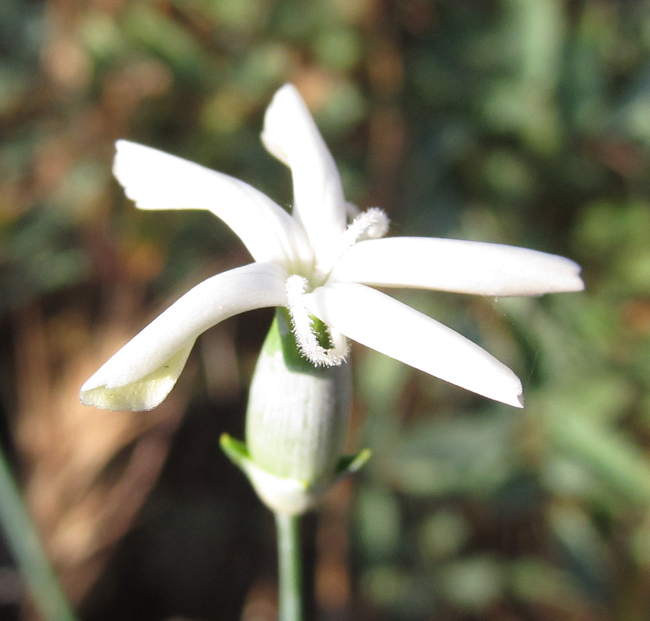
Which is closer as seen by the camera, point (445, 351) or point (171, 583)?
point (445, 351)

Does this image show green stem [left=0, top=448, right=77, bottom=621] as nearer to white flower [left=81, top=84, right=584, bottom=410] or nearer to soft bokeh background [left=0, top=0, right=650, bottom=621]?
white flower [left=81, top=84, right=584, bottom=410]

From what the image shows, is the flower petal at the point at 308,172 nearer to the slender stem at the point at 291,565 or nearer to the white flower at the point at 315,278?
the white flower at the point at 315,278

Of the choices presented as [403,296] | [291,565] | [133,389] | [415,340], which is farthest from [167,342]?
[403,296]

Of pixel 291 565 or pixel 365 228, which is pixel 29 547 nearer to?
pixel 291 565

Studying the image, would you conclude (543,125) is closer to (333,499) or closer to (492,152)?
A: (492,152)

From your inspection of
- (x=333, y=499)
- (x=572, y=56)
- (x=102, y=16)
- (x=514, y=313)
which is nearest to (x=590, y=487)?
(x=514, y=313)

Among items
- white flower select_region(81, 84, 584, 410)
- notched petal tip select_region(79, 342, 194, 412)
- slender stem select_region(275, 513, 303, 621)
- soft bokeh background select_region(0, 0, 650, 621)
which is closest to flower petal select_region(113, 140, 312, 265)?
white flower select_region(81, 84, 584, 410)

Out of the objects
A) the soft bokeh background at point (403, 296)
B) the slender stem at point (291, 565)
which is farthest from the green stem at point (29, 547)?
the soft bokeh background at point (403, 296)
